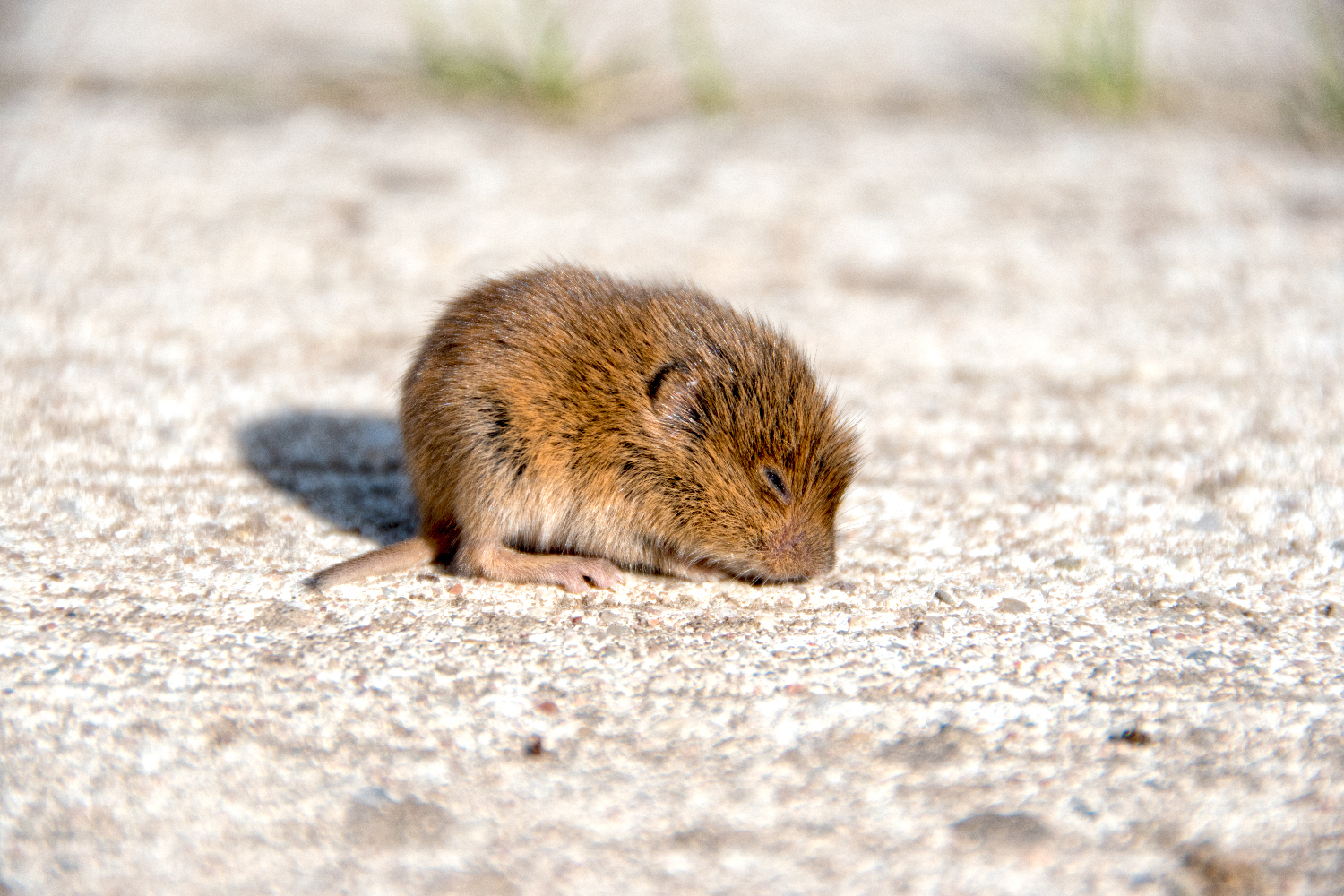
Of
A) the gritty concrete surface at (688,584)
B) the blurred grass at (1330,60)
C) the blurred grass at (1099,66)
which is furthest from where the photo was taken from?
the blurred grass at (1099,66)

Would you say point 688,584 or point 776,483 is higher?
Answer: point 776,483

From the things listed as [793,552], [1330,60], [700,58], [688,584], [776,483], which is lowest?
[688,584]

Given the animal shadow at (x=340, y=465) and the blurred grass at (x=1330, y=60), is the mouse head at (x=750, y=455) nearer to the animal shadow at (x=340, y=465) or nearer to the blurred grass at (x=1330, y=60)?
the animal shadow at (x=340, y=465)

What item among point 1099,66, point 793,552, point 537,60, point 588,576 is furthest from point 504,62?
point 793,552

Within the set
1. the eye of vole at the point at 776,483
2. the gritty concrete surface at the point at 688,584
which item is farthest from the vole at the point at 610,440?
the gritty concrete surface at the point at 688,584

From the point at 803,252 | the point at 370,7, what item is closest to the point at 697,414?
the point at 803,252

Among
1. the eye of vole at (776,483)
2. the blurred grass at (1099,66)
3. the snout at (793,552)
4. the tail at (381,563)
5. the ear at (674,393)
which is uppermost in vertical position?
the blurred grass at (1099,66)

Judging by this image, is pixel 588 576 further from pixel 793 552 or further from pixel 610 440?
pixel 793 552

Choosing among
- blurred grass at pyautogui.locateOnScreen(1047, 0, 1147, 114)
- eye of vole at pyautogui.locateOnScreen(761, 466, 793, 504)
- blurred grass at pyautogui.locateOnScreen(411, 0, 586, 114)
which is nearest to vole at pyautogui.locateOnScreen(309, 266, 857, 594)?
eye of vole at pyautogui.locateOnScreen(761, 466, 793, 504)
